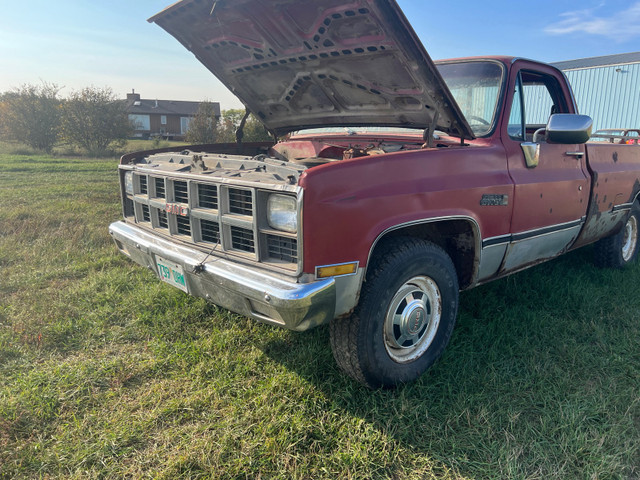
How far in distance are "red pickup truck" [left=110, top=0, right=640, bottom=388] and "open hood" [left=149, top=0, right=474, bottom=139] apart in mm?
12

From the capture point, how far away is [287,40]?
3107 millimetres

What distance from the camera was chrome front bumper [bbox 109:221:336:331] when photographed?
2174 mm

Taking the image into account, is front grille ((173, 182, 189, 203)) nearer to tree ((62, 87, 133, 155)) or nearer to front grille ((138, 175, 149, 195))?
front grille ((138, 175, 149, 195))

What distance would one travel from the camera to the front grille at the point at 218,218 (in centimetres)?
240

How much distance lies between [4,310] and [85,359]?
4.07 feet

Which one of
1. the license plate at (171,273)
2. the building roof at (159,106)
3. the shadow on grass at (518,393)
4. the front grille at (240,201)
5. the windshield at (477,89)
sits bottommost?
the shadow on grass at (518,393)

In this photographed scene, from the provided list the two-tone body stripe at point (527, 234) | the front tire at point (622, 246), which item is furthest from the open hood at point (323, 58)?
the front tire at point (622, 246)

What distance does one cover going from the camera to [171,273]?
284 cm

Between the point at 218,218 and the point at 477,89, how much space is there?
220 centimetres

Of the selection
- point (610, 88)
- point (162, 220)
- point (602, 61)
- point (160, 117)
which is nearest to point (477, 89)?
point (162, 220)

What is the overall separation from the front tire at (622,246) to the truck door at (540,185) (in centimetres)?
132

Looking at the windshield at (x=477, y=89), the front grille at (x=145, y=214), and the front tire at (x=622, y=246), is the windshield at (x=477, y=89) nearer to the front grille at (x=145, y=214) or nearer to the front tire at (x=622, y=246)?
the front grille at (x=145, y=214)

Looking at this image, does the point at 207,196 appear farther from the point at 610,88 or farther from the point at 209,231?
the point at 610,88

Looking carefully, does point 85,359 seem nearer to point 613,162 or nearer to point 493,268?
point 493,268
